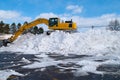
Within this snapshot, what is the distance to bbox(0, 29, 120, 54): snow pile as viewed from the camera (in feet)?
84.8

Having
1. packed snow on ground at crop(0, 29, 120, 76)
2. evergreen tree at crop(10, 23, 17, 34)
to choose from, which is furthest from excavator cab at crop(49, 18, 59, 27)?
evergreen tree at crop(10, 23, 17, 34)

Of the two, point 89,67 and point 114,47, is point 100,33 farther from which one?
point 89,67

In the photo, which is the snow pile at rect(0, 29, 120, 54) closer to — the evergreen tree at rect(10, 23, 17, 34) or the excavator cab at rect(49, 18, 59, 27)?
the excavator cab at rect(49, 18, 59, 27)

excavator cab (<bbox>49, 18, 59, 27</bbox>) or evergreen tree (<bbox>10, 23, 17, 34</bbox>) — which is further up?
excavator cab (<bbox>49, 18, 59, 27</bbox>)

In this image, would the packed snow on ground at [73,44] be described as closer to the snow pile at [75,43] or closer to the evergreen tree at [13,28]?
the snow pile at [75,43]

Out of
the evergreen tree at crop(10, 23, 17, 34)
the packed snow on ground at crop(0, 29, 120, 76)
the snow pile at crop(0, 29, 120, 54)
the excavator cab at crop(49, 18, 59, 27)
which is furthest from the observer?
the evergreen tree at crop(10, 23, 17, 34)

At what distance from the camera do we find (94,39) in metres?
28.2

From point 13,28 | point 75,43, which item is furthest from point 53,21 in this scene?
point 13,28

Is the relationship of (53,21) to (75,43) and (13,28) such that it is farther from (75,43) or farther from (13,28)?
(13,28)

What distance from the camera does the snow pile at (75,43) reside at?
2584cm

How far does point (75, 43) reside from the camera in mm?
27703

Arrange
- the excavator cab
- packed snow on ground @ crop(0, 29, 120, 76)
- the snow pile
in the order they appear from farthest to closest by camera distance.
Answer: the excavator cab → the snow pile → packed snow on ground @ crop(0, 29, 120, 76)

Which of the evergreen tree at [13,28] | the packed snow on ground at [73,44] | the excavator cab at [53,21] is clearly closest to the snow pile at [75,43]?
the packed snow on ground at [73,44]

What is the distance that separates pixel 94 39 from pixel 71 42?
254 cm
